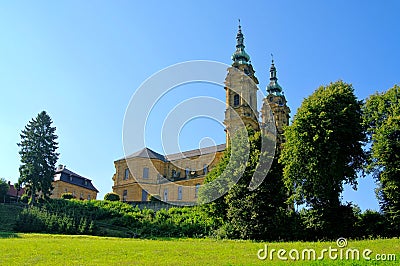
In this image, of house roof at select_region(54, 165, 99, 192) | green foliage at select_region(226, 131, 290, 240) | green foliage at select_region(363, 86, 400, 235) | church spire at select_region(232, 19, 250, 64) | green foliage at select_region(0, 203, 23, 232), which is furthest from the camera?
house roof at select_region(54, 165, 99, 192)

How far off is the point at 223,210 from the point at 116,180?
3924cm

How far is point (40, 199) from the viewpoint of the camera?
46.6m

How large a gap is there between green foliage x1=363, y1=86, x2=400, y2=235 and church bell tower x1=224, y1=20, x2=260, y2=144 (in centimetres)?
2489

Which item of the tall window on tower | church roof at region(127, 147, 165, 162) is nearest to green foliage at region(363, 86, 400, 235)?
the tall window on tower

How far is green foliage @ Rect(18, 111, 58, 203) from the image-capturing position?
47.3 metres

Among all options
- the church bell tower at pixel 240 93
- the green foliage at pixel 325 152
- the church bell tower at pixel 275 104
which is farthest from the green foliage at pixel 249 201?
the church bell tower at pixel 275 104

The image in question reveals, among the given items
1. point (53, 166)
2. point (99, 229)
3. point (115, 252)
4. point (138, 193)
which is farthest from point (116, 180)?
point (115, 252)

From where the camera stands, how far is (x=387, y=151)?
86.1ft

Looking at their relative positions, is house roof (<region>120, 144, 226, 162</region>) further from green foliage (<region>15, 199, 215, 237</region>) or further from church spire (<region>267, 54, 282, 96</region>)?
green foliage (<region>15, 199, 215, 237</region>)

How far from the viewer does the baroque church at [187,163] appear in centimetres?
5631

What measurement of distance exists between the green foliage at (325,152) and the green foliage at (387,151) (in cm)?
117

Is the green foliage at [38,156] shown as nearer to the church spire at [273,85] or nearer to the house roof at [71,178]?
the house roof at [71,178]

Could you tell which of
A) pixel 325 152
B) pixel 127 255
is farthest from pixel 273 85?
pixel 127 255

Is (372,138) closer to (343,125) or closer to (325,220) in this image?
(343,125)
